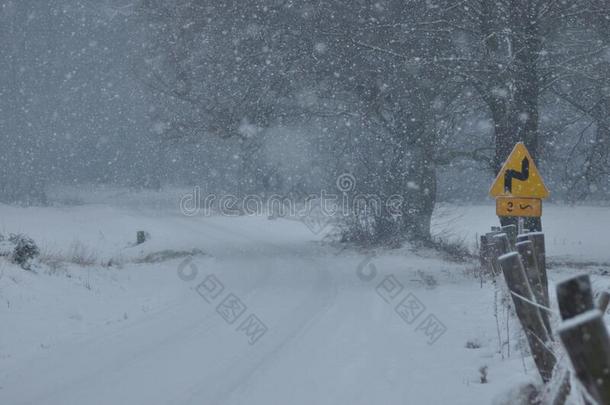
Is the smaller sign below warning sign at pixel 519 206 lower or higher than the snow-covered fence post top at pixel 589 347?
lower

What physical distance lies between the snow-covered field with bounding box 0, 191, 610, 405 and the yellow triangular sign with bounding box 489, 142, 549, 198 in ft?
6.24

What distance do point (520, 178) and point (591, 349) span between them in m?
7.78

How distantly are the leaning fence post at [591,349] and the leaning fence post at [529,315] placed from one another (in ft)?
6.07

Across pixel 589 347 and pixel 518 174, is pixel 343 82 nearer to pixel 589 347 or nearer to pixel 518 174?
pixel 518 174

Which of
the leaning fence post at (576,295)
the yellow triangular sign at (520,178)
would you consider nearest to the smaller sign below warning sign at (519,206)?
the yellow triangular sign at (520,178)

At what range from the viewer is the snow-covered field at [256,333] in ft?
18.6

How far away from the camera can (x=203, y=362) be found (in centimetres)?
667

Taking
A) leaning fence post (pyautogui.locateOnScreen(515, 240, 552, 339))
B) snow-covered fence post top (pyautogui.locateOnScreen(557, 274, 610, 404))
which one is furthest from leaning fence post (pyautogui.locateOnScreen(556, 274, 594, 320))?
leaning fence post (pyautogui.locateOnScreen(515, 240, 552, 339))

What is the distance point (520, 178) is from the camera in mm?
9578

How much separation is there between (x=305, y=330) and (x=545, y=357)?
441 cm

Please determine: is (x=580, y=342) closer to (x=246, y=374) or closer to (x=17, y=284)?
(x=246, y=374)

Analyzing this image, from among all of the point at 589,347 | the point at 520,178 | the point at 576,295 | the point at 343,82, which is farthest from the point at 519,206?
the point at 343,82

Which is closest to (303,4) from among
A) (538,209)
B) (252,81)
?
(252,81)

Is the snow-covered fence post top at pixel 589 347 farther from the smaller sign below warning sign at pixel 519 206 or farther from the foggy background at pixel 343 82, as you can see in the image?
the foggy background at pixel 343 82
